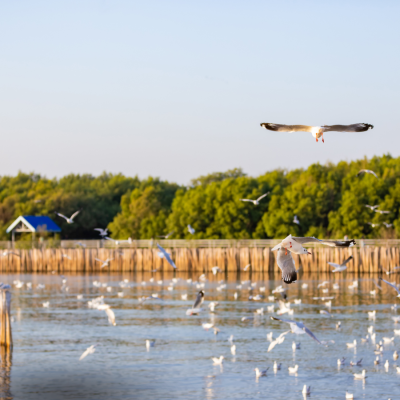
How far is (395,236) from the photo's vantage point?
3337 inches

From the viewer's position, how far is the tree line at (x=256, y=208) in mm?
87688

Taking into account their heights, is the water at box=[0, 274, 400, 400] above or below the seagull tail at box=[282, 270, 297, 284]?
below

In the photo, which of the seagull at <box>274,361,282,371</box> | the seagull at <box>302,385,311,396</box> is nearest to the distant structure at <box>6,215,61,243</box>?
the seagull at <box>274,361,282,371</box>

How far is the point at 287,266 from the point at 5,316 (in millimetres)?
20077

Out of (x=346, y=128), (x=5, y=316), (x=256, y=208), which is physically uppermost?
(x=256, y=208)

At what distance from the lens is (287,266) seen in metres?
13.1

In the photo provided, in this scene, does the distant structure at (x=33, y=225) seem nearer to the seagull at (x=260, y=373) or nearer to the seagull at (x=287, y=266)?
the seagull at (x=260, y=373)

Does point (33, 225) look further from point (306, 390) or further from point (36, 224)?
point (306, 390)

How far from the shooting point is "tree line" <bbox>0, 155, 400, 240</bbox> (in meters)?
87.7

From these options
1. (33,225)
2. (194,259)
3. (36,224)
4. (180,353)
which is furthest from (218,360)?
(36,224)

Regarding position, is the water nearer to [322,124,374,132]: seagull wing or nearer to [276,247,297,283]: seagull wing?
[276,247,297,283]: seagull wing

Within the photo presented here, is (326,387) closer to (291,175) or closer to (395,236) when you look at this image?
(395,236)

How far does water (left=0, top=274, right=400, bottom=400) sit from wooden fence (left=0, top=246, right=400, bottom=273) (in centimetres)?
2053

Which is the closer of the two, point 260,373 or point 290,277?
point 290,277
